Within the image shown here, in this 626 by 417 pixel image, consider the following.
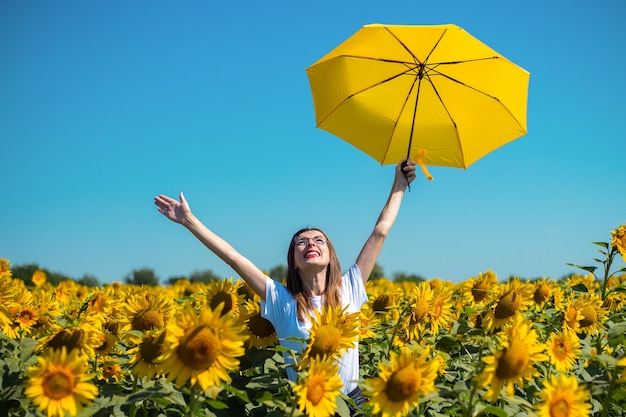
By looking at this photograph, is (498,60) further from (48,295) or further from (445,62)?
(48,295)

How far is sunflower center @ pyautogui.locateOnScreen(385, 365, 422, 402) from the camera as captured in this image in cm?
283

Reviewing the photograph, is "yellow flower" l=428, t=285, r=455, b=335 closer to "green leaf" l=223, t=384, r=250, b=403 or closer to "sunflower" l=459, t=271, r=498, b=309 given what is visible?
"sunflower" l=459, t=271, r=498, b=309

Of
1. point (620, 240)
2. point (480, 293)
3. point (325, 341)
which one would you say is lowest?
point (325, 341)

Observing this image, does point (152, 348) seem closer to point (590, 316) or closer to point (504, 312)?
point (504, 312)

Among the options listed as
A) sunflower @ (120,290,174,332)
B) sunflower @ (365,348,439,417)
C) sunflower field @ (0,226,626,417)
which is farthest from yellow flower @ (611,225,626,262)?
sunflower @ (120,290,174,332)

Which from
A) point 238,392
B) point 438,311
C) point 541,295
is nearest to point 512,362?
point 238,392

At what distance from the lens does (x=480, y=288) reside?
5.92 metres

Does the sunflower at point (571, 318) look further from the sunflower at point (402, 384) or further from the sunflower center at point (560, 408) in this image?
the sunflower at point (402, 384)

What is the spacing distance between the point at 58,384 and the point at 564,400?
2.12m

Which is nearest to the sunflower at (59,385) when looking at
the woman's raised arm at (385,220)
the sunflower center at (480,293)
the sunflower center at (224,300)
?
the sunflower center at (224,300)

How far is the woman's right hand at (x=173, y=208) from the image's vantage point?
3.91m

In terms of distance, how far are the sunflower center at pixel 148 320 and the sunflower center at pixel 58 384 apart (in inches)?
28.2

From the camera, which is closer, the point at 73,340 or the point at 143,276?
the point at 73,340

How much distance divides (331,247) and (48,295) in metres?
2.24
